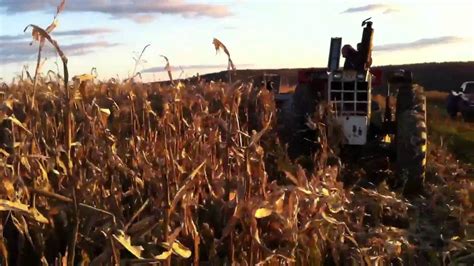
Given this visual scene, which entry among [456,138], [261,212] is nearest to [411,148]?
[456,138]

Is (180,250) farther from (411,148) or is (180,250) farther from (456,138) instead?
(456,138)

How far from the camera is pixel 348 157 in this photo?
8125mm

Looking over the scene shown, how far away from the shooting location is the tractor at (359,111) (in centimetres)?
716

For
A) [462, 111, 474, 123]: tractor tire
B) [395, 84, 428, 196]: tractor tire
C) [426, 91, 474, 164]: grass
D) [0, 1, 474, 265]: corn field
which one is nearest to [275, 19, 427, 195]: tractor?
[395, 84, 428, 196]: tractor tire

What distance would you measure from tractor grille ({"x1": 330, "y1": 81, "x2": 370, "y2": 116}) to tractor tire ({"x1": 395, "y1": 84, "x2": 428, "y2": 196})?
0.60 meters

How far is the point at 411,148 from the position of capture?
715 centimetres

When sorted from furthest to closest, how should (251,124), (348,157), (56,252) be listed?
(251,124), (348,157), (56,252)

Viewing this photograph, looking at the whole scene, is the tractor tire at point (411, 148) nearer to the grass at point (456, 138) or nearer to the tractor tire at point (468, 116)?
the grass at point (456, 138)

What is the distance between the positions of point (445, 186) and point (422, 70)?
2017 inches

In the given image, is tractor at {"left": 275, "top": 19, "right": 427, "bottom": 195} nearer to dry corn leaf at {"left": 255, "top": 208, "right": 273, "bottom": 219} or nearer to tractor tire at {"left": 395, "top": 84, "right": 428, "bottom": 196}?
tractor tire at {"left": 395, "top": 84, "right": 428, "bottom": 196}

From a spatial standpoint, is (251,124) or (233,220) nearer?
(233,220)

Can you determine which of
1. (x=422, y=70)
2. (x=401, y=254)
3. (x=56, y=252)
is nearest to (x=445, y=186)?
(x=401, y=254)

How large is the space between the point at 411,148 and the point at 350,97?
3.58ft

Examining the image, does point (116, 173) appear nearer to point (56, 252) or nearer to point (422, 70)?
point (56, 252)
